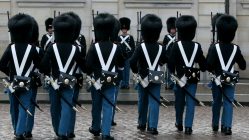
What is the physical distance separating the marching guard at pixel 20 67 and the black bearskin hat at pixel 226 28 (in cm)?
312

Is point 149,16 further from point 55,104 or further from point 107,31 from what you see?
point 55,104

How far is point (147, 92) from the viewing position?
12172 mm

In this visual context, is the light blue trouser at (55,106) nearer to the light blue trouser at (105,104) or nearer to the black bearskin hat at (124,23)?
the light blue trouser at (105,104)

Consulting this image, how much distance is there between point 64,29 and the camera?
1121cm

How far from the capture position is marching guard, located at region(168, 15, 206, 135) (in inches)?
476

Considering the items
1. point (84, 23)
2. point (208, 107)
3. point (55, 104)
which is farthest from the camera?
point (84, 23)

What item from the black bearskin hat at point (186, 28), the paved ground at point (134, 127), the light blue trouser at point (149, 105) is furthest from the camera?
the black bearskin hat at point (186, 28)

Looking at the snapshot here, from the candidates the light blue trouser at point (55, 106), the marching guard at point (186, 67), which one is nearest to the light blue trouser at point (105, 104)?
the light blue trouser at point (55, 106)

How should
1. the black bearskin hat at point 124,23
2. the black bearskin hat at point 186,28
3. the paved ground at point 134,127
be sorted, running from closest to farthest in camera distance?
the paved ground at point 134,127
the black bearskin hat at point 186,28
the black bearskin hat at point 124,23

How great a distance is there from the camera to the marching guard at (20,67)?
11.1m

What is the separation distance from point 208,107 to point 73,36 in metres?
5.44

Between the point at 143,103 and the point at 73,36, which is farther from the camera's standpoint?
the point at 143,103

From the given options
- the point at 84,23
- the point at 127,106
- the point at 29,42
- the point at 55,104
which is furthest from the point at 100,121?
the point at 84,23

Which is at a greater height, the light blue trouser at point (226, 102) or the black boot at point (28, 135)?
the light blue trouser at point (226, 102)
